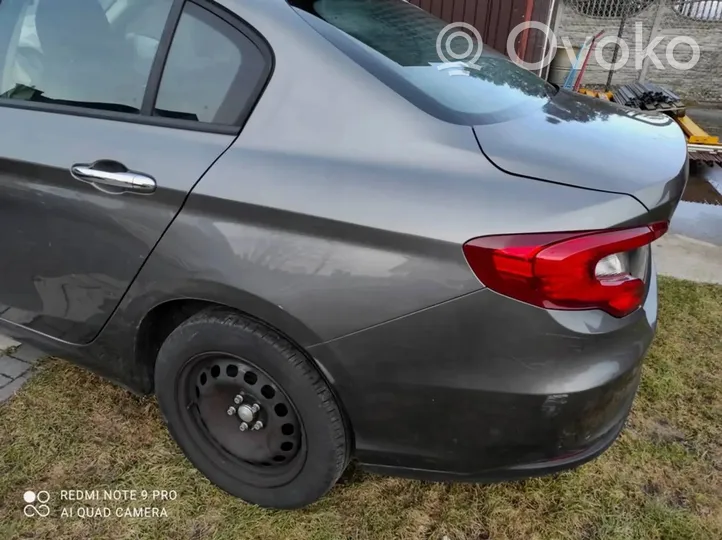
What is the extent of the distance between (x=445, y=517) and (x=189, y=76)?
1.69 meters

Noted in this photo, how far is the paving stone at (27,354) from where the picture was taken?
2770 mm

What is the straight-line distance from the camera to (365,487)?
214 centimetres

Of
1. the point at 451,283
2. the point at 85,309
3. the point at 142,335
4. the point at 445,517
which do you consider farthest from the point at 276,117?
the point at 445,517

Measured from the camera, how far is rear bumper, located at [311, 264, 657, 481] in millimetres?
1508

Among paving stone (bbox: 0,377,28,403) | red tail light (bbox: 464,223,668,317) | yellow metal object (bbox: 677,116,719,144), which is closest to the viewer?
red tail light (bbox: 464,223,668,317)

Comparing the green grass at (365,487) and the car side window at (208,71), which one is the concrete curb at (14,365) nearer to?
the green grass at (365,487)

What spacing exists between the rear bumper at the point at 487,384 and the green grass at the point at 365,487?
38 centimetres

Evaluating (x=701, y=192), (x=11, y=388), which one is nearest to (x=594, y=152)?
(x=11, y=388)

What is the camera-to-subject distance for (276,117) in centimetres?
169

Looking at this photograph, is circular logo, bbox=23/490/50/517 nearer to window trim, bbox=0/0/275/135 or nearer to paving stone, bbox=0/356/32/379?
paving stone, bbox=0/356/32/379

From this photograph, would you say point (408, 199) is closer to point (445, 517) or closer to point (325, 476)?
point (325, 476)

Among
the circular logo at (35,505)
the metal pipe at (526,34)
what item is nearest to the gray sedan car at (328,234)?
the circular logo at (35,505)

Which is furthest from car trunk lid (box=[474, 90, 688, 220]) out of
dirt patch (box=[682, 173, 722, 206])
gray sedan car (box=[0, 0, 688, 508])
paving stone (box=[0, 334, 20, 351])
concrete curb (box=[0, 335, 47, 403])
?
dirt patch (box=[682, 173, 722, 206])

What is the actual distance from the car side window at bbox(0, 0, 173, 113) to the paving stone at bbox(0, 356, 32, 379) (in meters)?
1.24
